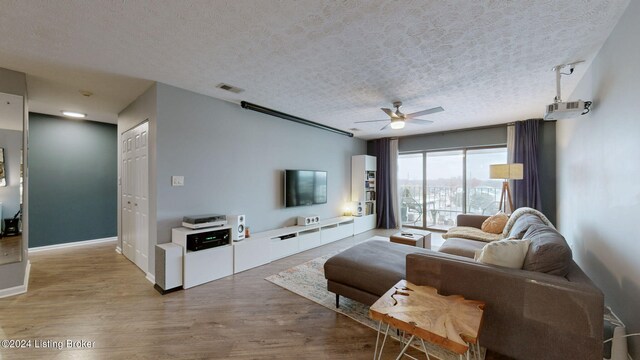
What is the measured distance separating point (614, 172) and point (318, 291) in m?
2.83

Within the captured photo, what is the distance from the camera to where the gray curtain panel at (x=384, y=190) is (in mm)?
6254

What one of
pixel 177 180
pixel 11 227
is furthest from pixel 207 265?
pixel 11 227

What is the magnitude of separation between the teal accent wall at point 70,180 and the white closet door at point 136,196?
4.88 feet

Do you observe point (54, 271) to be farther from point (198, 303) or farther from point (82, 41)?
point (82, 41)

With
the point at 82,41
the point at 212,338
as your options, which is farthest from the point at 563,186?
the point at 82,41

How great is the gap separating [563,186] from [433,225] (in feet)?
8.68

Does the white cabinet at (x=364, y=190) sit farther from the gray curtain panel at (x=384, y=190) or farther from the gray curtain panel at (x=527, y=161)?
the gray curtain panel at (x=527, y=161)

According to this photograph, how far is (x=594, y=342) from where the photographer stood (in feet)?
4.07

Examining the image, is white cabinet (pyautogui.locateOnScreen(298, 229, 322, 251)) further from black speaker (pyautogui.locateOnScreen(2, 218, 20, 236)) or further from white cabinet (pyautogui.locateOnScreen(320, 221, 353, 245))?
black speaker (pyautogui.locateOnScreen(2, 218, 20, 236))

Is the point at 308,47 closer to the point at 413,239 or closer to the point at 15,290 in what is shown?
the point at 413,239

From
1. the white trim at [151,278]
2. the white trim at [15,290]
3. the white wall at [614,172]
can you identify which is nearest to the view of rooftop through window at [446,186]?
the white wall at [614,172]

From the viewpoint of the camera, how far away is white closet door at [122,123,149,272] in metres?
3.08

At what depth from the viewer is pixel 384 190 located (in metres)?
6.33

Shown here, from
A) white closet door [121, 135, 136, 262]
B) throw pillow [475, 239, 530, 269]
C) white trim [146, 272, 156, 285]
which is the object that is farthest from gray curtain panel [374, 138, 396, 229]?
white closet door [121, 135, 136, 262]
